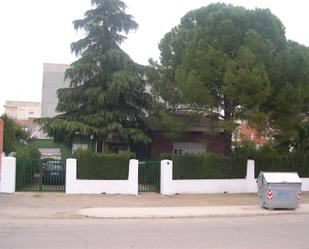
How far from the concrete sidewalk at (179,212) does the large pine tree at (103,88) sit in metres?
9.81

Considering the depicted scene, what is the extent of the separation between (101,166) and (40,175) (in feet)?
9.26

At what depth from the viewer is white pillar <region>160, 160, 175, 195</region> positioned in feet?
84.4

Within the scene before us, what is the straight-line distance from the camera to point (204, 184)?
2700cm

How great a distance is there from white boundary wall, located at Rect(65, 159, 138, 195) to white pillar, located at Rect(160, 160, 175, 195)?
1421 millimetres

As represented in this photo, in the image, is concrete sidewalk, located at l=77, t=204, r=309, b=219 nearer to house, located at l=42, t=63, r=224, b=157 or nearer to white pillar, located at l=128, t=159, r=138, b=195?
white pillar, located at l=128, t=159, r=138, b=195

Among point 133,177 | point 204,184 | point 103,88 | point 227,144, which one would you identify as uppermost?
point 103,88

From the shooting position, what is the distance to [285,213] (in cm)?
2031

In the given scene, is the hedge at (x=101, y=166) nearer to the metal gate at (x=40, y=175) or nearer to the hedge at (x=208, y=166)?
the metal gate at (x=40, y=175)

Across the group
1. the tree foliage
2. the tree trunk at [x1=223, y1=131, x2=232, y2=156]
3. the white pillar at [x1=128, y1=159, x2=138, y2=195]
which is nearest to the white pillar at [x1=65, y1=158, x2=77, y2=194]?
the white pillar at [x1=128, y1=159, x2=138, y2=195]

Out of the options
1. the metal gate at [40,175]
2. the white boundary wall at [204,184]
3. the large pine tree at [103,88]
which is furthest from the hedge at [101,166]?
the large pine tree at [103,88]

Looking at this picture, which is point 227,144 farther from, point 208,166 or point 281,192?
point 281,192

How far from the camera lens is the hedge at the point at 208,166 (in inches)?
1055

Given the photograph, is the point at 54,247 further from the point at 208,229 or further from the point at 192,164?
the point at 192,164

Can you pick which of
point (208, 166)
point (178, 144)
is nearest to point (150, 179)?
point (208, 166)
